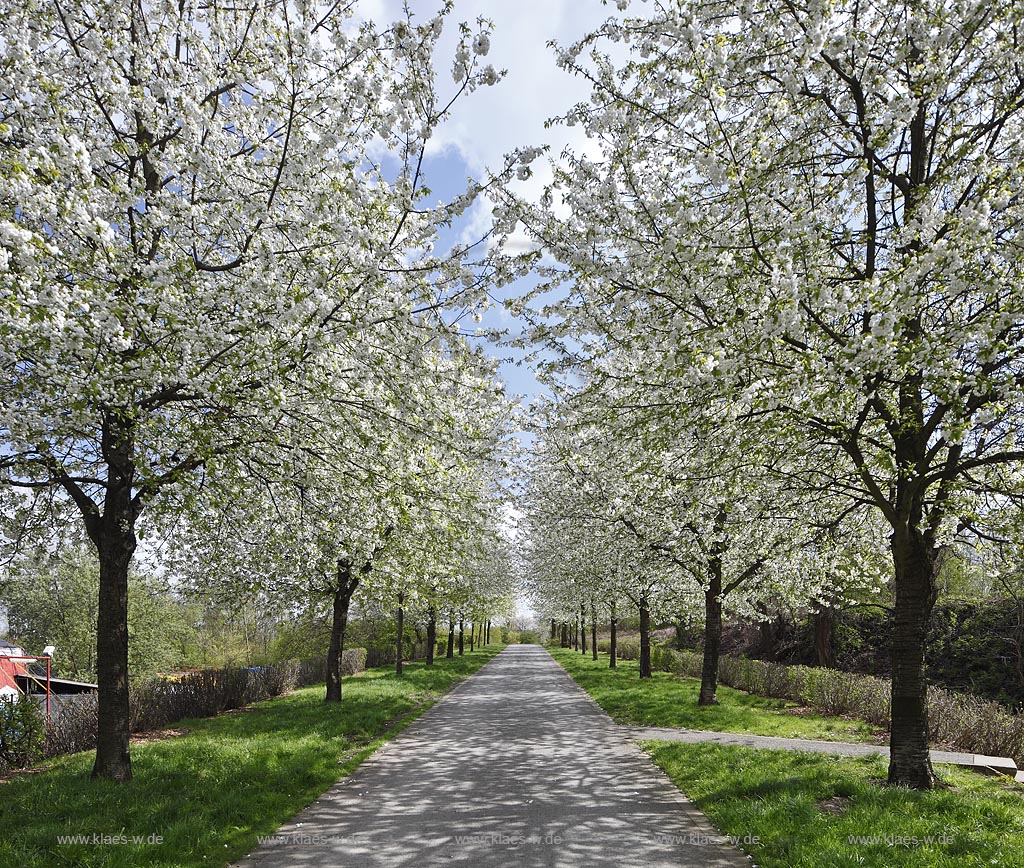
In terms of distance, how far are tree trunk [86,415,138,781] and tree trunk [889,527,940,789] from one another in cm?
947

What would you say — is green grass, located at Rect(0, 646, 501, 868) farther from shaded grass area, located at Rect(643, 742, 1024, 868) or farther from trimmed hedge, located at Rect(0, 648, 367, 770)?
shaded grass area, located at Rect(643, 742, 1024, 868)

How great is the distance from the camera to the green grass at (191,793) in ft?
17.8

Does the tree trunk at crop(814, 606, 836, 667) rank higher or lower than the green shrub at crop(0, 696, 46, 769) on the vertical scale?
lower

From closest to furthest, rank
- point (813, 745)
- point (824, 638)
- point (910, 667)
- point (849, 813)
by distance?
1. point (849, 813)
2. point (910, 667)
3. point (813, 745)
4. point (824, 638)

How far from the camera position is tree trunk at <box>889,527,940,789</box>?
7.25m

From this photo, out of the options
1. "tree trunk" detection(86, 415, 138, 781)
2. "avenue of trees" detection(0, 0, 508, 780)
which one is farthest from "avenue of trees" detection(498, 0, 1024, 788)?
"tree trunk" detection(86, 415, 138, 781)

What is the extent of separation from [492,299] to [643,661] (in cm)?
2061

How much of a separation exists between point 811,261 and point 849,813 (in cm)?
574

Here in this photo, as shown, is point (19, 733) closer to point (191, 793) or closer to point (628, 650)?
point (191, 793)

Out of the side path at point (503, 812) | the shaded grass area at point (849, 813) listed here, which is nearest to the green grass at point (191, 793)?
the side path at point (503, 812)

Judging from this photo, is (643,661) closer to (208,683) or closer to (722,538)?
(722,538)

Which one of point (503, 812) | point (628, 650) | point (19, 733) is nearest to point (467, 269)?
point (503, 812)

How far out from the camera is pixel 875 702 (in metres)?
13.4

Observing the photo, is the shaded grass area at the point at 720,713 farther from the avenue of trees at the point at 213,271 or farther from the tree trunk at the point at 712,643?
the avenue of trees at the point at 213,271
